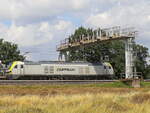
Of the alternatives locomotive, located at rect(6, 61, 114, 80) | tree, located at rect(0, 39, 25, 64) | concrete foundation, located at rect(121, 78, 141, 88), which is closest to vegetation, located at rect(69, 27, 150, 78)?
tree, located at rect(0, 39, 25, 64)

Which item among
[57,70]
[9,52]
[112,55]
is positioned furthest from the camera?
[112,55]

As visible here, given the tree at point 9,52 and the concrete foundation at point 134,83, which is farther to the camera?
the tree at point 9,52

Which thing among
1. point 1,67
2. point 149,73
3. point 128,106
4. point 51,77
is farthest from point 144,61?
point 128,106

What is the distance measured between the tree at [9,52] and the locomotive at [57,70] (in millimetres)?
29936

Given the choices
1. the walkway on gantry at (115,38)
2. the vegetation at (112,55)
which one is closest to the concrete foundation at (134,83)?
the walkway on gantry at (115,38)

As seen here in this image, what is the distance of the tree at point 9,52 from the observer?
297 ft

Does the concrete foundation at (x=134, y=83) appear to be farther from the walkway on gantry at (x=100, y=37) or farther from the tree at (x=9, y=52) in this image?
the tree at (x=9, y=52)

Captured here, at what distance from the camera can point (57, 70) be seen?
62.2 meters

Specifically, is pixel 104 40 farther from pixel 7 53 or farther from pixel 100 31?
pixel 7 53

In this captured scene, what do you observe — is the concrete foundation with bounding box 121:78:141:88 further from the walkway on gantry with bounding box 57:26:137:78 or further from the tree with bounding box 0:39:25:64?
Result: the tree with bounding box 0:39:25:64

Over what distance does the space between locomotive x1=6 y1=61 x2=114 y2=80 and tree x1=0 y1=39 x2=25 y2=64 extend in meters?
29.9

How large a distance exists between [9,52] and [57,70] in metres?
32.8

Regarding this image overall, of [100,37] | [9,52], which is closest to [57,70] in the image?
[100,37]

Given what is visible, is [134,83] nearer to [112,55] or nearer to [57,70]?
[57,70]
